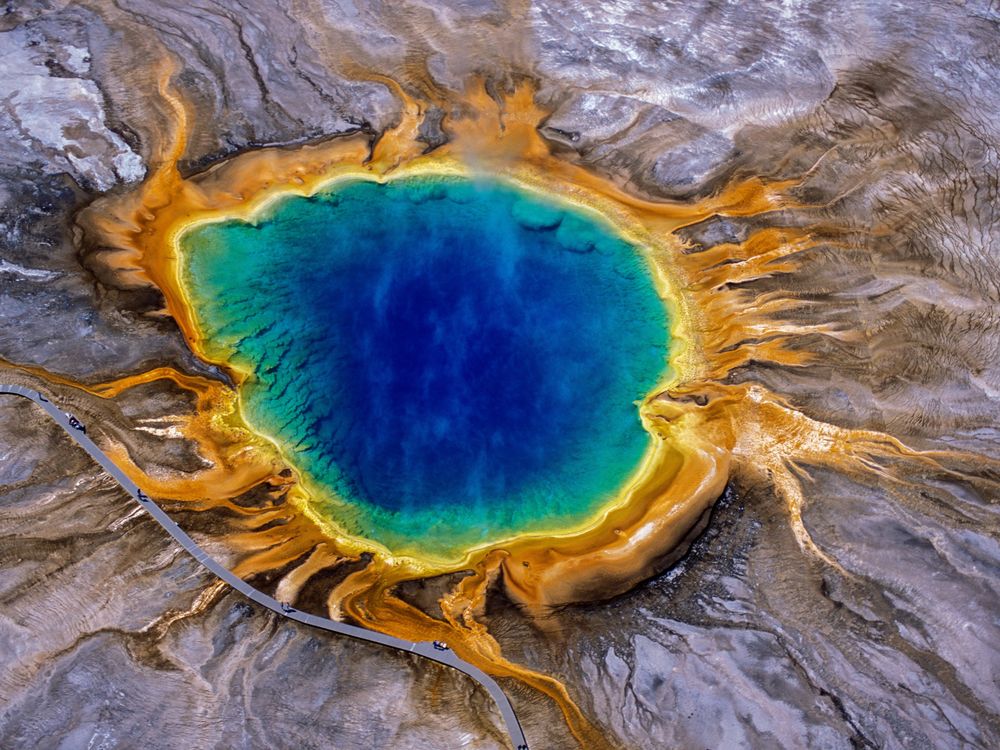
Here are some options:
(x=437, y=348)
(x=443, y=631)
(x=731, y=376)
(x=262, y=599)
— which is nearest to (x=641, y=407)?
(x=731, y=376)

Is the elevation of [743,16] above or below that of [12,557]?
above

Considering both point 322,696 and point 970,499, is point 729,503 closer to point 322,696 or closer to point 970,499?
point 970,499

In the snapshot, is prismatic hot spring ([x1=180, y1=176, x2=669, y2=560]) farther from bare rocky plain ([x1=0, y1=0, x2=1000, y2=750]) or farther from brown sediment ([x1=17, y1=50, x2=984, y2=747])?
bare rocky plain ([x1=0, y1=0, x2=1000, y2=750])

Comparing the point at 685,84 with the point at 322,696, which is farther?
the point at 685,84

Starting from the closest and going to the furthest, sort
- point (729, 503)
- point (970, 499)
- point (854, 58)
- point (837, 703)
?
point (837, 703), point (970, 499), point (729, 503), point (854, 58)

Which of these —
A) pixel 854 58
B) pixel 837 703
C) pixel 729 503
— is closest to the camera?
pixel 837 703

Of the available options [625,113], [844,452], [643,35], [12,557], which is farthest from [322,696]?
[643,35]
